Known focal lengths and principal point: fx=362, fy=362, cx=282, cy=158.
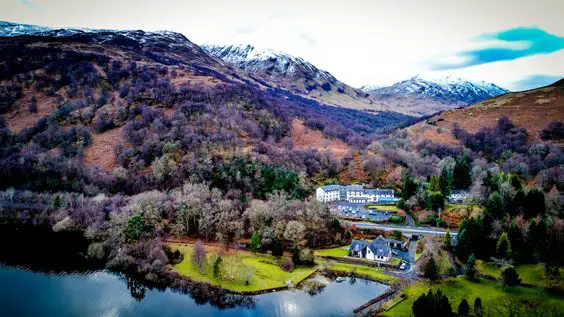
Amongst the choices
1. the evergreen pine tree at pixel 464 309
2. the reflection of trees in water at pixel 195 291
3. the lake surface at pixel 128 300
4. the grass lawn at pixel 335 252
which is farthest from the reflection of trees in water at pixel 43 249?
the evergreen pine tree at pixel 464 309

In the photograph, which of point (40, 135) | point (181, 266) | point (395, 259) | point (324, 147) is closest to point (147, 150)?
point (40, 135)

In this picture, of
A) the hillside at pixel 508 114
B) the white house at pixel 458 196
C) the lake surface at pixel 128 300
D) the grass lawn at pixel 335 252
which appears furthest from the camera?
the hillside at pixel 508 114

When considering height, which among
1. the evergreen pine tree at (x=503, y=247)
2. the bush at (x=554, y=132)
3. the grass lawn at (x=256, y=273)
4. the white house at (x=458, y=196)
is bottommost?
the grass lawn at (x=256, y=273)

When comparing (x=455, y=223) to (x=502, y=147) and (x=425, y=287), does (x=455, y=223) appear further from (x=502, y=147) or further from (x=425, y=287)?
(x=502, y=147)

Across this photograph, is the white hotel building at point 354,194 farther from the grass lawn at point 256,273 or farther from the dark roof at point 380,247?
the grass lawn at point 256,273

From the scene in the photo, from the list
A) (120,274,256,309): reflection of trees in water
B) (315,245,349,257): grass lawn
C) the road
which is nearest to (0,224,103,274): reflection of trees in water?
(120,274,256,309): reflection of trees in water

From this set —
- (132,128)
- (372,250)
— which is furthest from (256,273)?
(132,128)

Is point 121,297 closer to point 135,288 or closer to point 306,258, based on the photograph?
point 135,288

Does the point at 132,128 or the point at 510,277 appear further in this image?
the point at 132,128
